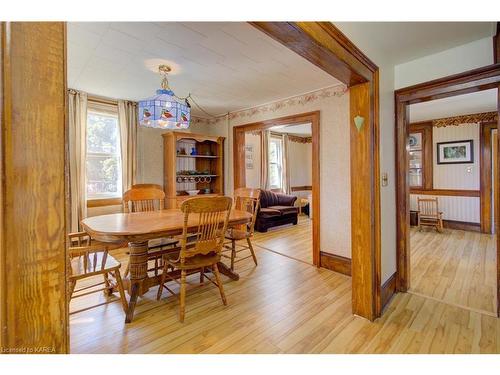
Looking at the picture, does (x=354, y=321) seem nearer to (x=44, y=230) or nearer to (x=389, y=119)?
(x=389, y=119)

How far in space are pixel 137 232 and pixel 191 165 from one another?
306 centimetres

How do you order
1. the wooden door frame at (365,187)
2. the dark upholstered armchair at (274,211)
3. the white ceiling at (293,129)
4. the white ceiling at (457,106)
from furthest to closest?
the white ceiling at (293,129)
the dark upholstered armchair at (274,211)
the white ceiling at (457,106)
the wooden door frame at (365,187)

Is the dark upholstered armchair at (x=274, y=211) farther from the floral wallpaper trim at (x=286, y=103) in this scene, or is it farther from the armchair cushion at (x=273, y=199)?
the floral wallpaper trim at (x=286, y=103)

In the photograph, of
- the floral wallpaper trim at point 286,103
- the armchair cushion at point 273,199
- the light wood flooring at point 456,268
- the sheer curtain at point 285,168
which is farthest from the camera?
the sheer curtain at point 285,168

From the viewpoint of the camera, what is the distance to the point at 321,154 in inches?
129

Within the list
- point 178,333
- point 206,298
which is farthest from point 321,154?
point 178,333

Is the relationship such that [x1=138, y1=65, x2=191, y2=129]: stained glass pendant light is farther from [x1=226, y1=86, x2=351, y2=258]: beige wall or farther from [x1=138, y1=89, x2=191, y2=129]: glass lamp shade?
[x1=226, y1=86, x2=351, y2=258]: beige wall

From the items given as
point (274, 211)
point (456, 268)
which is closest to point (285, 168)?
point (274, 211)

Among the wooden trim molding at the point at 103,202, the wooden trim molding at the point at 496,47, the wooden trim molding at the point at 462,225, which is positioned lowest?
the wooden trim molding at the point at 462,225

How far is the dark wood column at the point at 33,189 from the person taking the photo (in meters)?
0.53

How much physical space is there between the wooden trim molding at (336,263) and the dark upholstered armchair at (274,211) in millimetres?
1977

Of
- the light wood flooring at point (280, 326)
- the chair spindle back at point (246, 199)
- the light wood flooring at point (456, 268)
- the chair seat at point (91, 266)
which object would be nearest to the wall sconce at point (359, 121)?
the light wood flooring at point (280, 326)

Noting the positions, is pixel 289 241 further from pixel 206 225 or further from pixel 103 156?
pixel 103 156

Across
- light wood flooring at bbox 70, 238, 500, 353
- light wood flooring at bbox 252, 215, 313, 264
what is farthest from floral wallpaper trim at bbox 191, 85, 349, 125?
light wood flooring at bbox 70, 238, 500, 353
